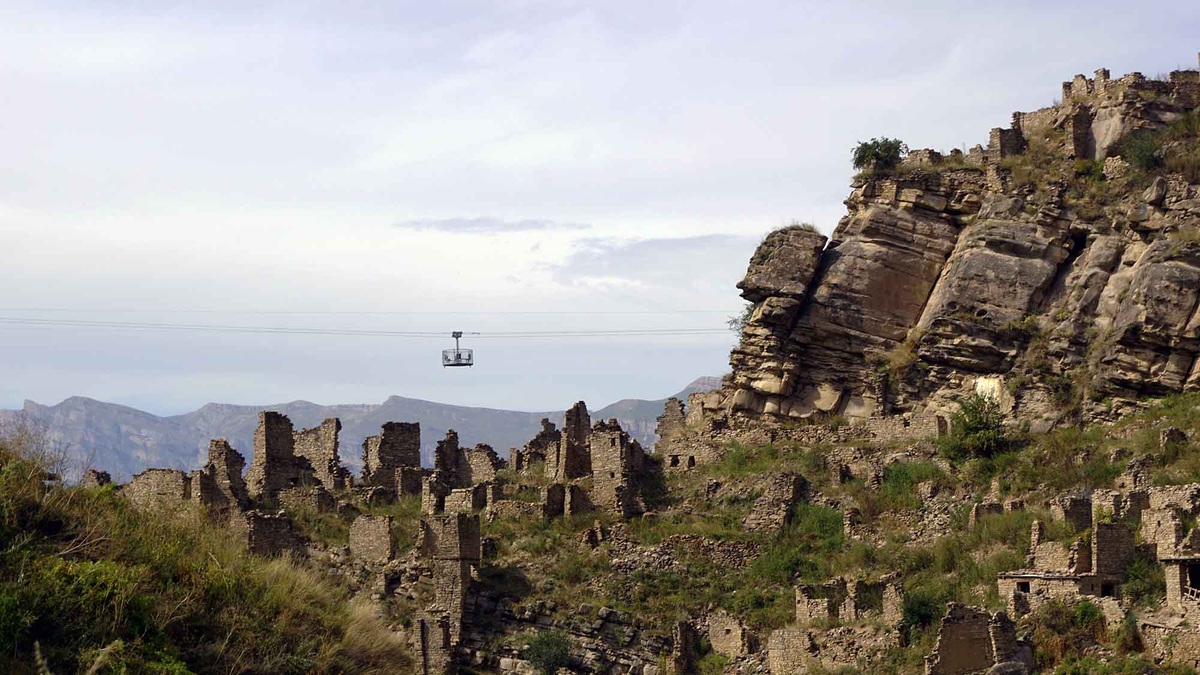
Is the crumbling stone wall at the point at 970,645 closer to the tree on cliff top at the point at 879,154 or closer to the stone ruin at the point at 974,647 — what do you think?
the stone ruin at the point at 974,647

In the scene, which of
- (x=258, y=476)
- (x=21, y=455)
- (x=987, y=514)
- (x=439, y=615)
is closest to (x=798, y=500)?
(x=987, y=514)

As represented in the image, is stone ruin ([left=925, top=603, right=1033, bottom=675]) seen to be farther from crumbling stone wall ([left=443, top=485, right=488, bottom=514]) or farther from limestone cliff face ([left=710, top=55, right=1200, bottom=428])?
crumbling stone wall ([left=443, top=485, right=488, bottom=514])

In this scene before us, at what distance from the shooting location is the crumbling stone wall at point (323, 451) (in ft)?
169

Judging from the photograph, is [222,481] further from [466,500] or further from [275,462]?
[466,500]

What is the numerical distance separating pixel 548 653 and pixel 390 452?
13.3 m

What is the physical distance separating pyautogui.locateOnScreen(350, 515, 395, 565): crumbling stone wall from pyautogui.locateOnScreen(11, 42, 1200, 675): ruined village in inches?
2.7

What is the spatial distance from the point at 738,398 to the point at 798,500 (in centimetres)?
749

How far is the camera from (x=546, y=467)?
5069 centimetres

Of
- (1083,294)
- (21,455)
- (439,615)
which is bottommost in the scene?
(439,615)

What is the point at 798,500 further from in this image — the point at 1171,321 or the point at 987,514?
the point at 1171,321

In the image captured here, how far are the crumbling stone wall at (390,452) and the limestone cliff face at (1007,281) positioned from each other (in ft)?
28.8

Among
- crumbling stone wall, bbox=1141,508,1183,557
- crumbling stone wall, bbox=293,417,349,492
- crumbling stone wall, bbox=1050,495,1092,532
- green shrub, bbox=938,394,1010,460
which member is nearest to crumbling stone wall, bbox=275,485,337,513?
crumbling stone wall, bbox=293,417,349,492

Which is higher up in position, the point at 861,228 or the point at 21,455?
the point at 861,228

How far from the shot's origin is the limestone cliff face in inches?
1884
